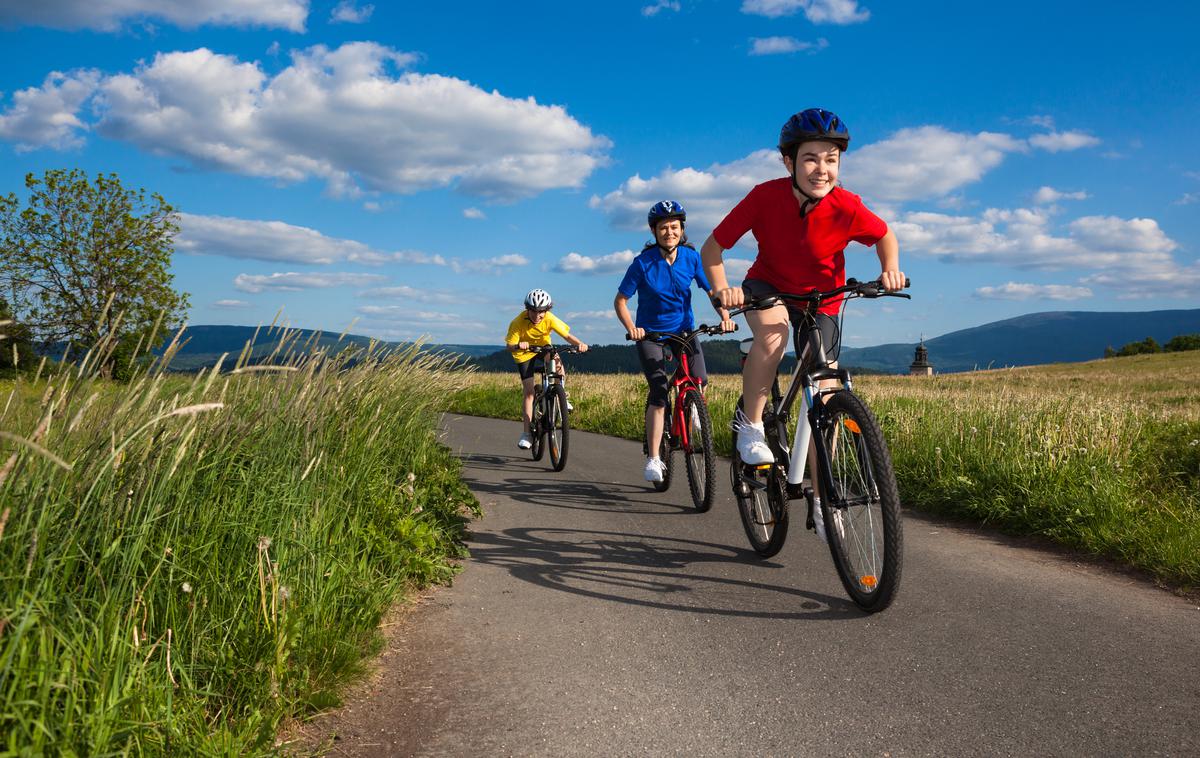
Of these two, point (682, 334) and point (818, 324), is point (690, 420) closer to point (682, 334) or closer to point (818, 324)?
point (682, 334)

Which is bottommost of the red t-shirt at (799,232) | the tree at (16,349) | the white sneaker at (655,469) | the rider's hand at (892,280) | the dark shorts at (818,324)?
the white sneaker at (655,469)

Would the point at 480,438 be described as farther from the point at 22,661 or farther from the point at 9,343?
the point at 22,661

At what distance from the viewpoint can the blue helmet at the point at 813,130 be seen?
173 inches

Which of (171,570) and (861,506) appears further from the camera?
(861,506)

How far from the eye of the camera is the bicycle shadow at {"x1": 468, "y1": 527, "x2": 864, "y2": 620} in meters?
4.35

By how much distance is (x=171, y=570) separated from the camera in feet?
8.78

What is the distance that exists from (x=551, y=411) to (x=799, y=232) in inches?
223

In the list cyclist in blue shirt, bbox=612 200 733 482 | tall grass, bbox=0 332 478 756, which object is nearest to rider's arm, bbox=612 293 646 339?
cyclist in blue shirt, bbox=612 200 733 482

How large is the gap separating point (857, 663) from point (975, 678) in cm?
47

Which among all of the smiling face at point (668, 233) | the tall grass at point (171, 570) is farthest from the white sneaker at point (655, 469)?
the tall grass at point (171, 570)

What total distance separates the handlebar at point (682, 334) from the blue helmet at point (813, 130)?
2.59 meters

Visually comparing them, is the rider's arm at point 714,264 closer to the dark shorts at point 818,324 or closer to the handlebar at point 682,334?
the dark shorts at point 818,324

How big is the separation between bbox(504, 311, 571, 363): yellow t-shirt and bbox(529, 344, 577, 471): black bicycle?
0.41 ft

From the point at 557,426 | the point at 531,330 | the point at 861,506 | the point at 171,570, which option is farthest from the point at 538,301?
the point at 171,570
